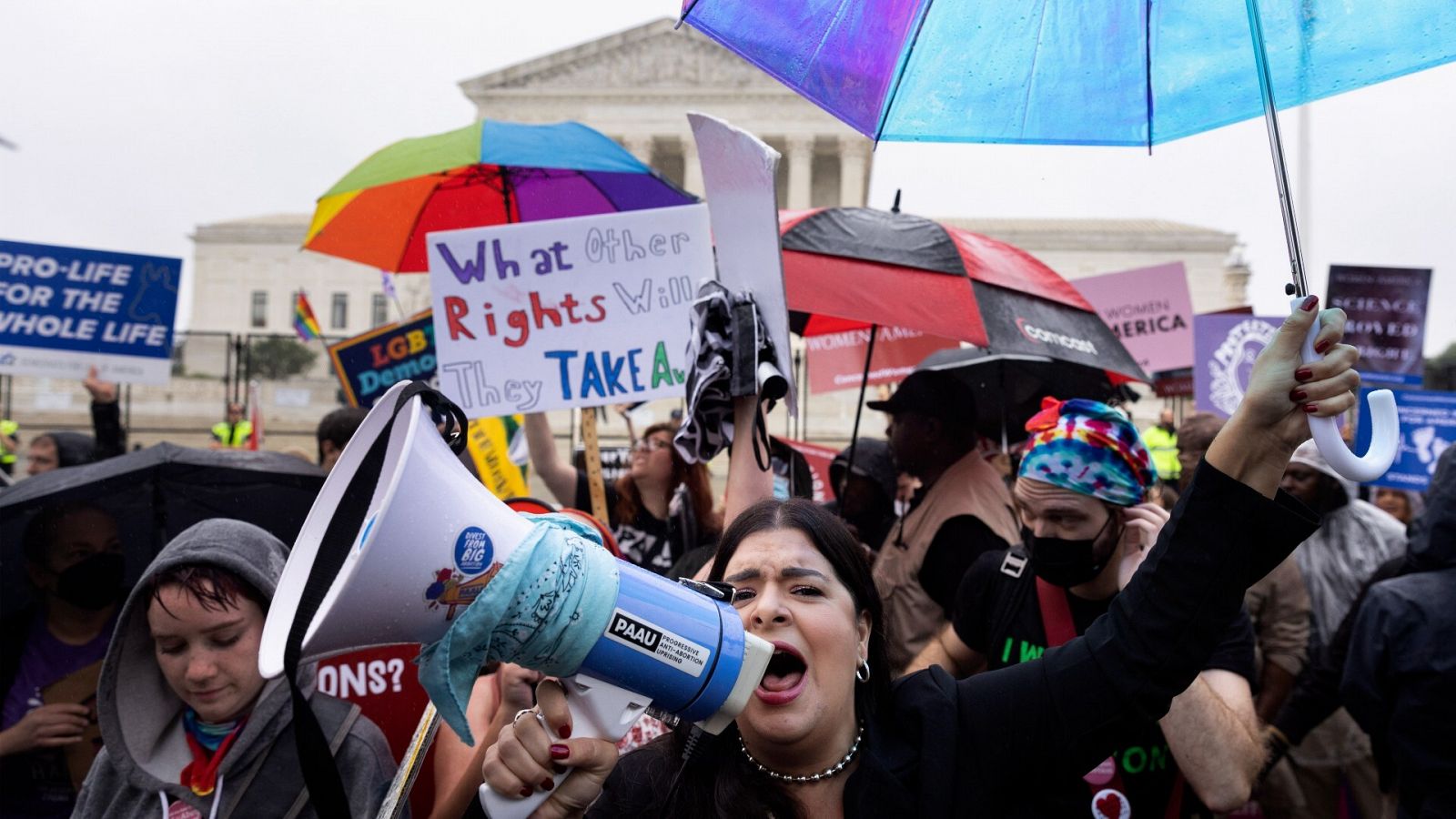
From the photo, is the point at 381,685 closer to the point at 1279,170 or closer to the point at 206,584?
the point at 206,584

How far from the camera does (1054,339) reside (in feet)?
13.1

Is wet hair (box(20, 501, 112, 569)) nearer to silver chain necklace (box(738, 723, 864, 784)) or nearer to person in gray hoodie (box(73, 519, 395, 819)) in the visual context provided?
person in gray hoodie (box(73, 519, 395, 819))

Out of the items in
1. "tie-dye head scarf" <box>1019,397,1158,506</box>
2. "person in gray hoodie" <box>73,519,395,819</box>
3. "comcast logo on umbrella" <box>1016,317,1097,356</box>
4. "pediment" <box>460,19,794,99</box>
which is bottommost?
"person in gray hoodie" <box>73,519,395,819</box>

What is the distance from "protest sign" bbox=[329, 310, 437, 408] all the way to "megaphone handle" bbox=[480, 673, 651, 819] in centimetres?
505

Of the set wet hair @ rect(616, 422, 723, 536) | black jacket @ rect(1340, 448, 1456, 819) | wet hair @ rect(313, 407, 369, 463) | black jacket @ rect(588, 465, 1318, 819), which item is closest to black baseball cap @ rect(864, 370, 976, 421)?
wet hair @ rect(616, 422, 723, 536)

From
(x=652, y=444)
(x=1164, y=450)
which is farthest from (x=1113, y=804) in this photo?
(x=1164, y=450)

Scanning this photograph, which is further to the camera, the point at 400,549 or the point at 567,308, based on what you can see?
the point at 567,308

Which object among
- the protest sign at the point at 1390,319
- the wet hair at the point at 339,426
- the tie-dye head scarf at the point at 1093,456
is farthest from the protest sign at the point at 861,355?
the tie-dye head scarf at the point at 1093,456

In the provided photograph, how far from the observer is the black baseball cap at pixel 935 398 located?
4051 mm

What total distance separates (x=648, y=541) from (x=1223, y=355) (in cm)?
378

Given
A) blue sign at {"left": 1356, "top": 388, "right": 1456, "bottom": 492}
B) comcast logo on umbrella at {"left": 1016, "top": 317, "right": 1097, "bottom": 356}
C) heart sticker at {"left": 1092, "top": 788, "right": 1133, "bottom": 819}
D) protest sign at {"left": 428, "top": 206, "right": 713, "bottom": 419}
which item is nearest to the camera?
heart sticker at {"left": 1092, "top": 788, "right": 1133, "bottom": 819}

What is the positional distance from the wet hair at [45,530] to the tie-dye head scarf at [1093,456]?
2.66 meters

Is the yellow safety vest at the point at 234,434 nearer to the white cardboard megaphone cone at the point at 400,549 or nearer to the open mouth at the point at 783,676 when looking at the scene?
the open mouth at the point at 783,676

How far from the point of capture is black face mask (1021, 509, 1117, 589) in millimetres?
2633
